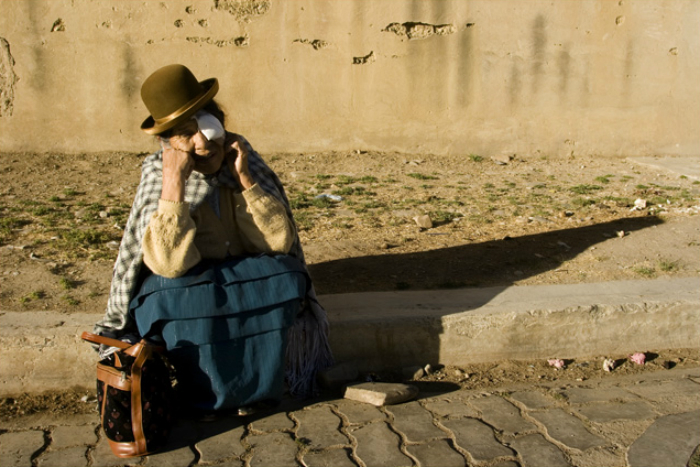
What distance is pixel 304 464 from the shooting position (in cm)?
263

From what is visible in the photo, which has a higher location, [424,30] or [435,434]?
[424,30]

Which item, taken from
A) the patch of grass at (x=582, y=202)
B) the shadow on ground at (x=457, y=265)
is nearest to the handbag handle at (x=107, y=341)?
the shadow on ground at (x=457, y=265)

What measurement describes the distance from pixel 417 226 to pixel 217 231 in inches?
87.2

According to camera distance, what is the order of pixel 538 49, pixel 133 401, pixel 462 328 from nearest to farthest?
pixel 133 401 → pixel 462 328 → pixel 538 49

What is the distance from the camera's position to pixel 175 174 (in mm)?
2889

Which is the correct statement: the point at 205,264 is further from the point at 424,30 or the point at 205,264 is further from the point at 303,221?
the point at 424,30

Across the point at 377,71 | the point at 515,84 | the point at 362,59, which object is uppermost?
the point at 362,59

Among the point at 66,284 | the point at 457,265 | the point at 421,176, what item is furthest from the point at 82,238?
the point at 421,176

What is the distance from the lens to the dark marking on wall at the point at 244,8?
7410 mm

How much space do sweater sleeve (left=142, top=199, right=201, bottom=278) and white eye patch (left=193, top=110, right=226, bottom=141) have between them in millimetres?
319

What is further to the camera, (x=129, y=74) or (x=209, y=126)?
(x=129, y=74)

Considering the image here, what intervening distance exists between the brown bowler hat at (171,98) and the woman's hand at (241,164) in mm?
225

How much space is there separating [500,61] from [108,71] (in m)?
4.15

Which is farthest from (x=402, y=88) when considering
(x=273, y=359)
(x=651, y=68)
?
(x=273, y=359)
